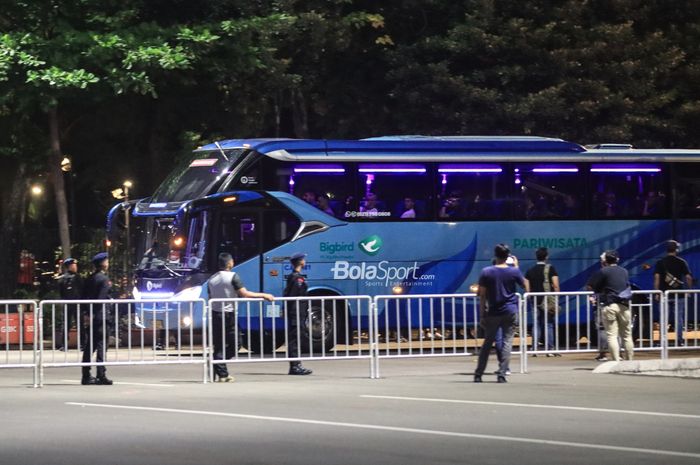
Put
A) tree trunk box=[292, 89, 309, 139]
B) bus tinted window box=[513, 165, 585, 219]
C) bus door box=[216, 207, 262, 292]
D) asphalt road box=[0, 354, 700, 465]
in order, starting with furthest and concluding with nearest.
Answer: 1. tree trunk box=[292, 89, 309, 139]
2. bus tinted window box=[513, 165, 585, 219]
3. bus door box=[216, 207, 262, 292]
4. asphalt road box=[0, 354, 700, 465]

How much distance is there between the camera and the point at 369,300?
2022cm

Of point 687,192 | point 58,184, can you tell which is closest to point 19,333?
point 58,184

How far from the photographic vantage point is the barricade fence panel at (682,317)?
21.8 meters

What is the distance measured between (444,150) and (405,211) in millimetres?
1421

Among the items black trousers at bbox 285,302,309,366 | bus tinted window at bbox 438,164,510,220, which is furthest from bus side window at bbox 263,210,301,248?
black trousers at bbox 285,302,309,366

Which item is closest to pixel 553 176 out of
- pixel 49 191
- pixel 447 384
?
pixel 447 384

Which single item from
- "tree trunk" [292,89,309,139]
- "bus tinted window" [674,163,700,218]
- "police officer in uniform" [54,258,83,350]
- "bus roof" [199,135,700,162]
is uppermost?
"tree trunk" [292,89,309,139]

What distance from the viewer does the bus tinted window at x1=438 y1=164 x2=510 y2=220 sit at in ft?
91.9

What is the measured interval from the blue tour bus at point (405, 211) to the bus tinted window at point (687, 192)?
0.08 feet

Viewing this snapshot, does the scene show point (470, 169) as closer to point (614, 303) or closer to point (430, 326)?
point (614, 303)

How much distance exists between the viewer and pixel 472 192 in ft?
92.4

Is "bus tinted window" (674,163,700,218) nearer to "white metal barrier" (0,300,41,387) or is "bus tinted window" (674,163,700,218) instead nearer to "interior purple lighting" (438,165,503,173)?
"interior purple lighting" (438,165,503,173)

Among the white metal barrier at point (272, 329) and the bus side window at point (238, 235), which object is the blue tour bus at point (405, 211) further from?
the white metal barrier at point (272, 329)

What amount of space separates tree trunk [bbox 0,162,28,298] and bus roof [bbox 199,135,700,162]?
872cm
